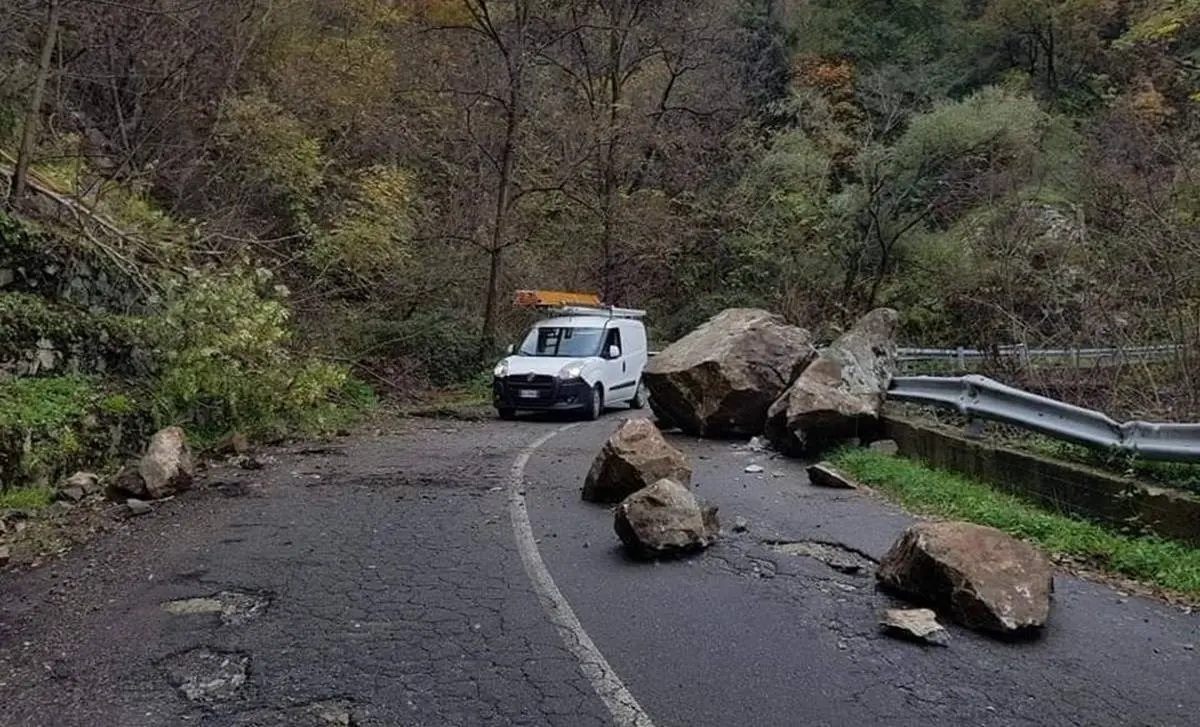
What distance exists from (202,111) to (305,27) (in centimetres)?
537

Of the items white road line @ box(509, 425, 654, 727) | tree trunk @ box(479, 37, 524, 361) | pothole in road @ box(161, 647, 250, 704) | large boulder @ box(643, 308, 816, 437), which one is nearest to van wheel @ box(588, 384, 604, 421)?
large boulder @ box(643, 308, 816, 437)

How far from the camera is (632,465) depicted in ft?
24.2

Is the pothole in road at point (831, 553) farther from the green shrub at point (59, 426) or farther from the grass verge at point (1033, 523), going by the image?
the green shrub at point (59, 426)

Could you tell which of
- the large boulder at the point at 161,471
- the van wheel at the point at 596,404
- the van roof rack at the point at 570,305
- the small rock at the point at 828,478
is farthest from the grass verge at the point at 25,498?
the van roof rack at the point at 570,305

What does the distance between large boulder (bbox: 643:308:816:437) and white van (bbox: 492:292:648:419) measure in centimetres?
270

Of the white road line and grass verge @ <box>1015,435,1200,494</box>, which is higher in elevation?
grass verge @ <box>1015,435,1200,494</box>

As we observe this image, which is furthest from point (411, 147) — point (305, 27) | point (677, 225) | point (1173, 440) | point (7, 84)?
point (1173, 440)

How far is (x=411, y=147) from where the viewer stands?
2402 cm

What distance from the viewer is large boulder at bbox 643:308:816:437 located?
12.1m

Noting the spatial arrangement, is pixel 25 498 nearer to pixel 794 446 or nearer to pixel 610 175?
pixel 794 446

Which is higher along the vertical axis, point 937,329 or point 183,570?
point 937,329

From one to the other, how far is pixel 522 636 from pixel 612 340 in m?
12.9

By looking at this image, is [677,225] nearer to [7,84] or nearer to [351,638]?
[7,84]

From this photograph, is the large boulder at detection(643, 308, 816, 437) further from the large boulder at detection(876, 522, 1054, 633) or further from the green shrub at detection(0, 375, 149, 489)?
the large boulder at detection(876, 522, 1054, 633)
